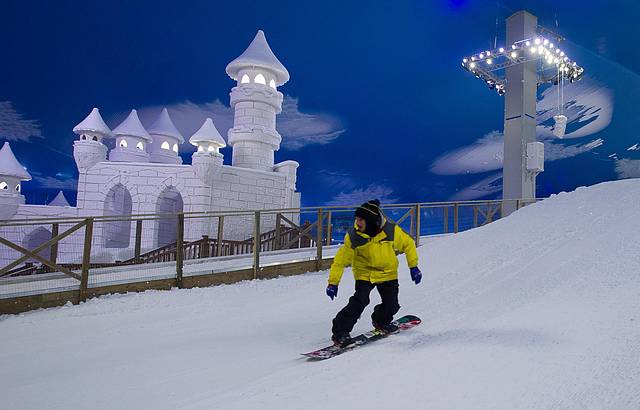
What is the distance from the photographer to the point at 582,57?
161 feet

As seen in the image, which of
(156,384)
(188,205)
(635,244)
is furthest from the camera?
(188,205)

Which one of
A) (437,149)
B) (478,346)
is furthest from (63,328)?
(437,149)

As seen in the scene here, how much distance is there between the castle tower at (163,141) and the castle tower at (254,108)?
9.85m

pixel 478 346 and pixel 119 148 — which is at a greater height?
A: pixel 119 148

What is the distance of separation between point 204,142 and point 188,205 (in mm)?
6316

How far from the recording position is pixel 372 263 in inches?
176

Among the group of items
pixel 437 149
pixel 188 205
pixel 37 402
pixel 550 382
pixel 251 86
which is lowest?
pixel 37 402

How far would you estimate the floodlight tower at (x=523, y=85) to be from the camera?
19.7 m

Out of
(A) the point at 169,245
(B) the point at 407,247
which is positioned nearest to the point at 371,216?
(B) the point at 407,247

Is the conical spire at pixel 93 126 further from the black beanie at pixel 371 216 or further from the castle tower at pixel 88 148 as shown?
the black beanie at pixel 371 216

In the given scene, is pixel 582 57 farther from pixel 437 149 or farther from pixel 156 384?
pixel 156 384

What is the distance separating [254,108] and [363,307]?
19366 mm

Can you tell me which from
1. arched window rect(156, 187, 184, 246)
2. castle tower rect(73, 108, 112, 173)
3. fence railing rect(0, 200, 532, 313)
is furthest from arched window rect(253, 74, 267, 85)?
castle tower rect(73, 108, 112, 173)

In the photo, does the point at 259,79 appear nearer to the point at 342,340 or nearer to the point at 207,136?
the point at 207,136
